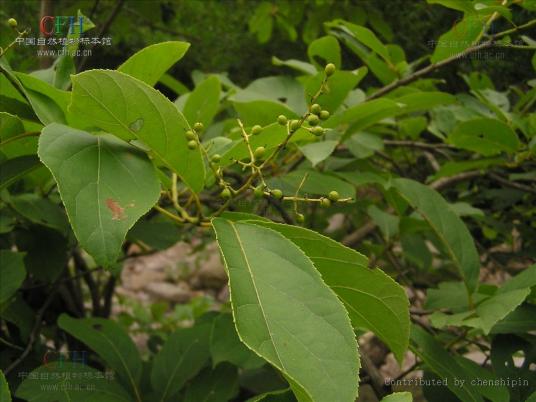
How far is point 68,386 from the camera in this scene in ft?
3.15

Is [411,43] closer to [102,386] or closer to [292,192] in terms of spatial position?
[292,192]

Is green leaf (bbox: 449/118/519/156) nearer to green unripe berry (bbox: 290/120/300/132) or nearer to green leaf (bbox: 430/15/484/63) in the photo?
green leaf (bbox: 430/15/484/63)

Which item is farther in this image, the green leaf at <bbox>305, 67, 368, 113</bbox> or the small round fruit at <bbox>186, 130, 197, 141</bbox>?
the green leaf at <bbox>305, 67, 368, 113</bbox>

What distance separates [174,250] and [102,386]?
5.47 m

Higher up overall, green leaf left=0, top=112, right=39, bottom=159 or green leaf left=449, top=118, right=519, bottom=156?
green leaf left=0, top=112, right=39, bottom=159

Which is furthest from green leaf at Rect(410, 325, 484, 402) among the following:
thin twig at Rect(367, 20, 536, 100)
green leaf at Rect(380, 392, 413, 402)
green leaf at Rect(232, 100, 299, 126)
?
thin twig at Rect(367, 20, 536, 100)

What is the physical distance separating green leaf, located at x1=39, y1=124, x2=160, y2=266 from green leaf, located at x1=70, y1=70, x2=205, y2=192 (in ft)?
0.09

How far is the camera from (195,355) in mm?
1221

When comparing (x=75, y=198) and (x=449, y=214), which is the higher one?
(x=75, y=198)

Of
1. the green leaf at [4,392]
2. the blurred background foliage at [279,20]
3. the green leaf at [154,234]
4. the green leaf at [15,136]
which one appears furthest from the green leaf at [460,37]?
the green leaf at [4,392]

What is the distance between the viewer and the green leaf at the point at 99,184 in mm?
624

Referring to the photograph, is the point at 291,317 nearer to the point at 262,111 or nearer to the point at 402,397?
the point at 402,397

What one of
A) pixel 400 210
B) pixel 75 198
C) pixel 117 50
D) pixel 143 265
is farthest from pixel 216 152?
pixel 143 265

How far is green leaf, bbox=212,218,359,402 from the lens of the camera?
1.79 ft
